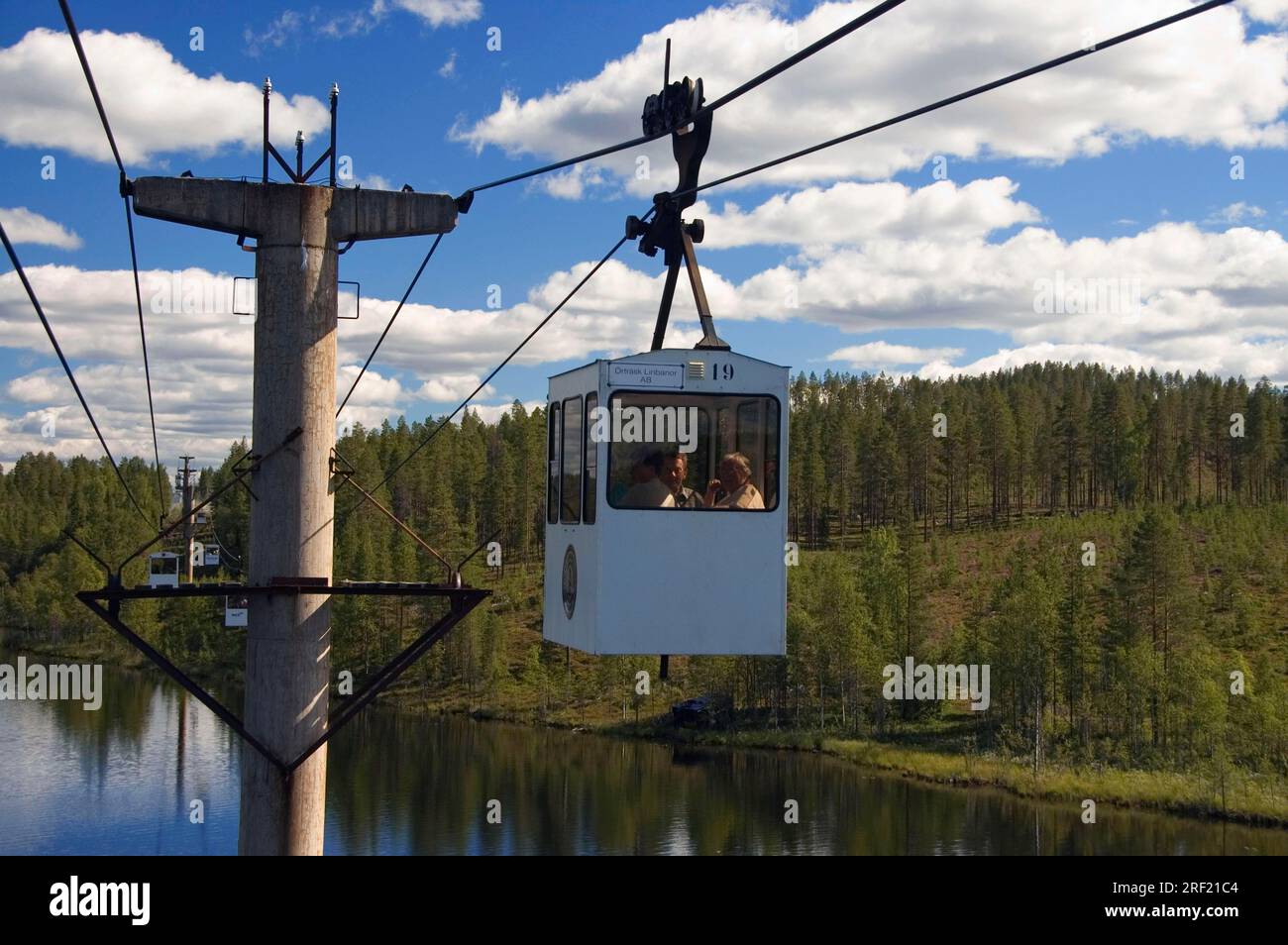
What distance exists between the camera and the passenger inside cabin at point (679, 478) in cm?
772

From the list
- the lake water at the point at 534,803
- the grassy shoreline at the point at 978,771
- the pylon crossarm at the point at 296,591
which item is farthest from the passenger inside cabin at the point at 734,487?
the grassy shoreline at the point at 978,771

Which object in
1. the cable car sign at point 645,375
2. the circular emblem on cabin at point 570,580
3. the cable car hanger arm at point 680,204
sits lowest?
the circular emblem on cabin at point 570,580

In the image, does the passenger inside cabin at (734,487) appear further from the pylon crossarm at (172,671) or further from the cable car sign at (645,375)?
the pylon crossarm at (172,671)

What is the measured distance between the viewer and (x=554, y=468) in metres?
8.80

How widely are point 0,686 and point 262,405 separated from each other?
62.9 meters

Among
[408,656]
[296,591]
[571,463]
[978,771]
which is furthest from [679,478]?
[978,771]

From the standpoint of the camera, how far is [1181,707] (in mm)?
44781

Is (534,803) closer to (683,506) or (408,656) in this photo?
(408,656)

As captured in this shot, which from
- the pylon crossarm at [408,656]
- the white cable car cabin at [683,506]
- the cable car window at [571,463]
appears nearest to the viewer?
the white cable car cabin at [683,506]

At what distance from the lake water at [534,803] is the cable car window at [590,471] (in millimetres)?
28926

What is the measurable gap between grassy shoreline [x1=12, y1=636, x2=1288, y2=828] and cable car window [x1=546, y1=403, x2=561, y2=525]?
3616 centimetres

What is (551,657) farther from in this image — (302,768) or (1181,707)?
(302,768)
